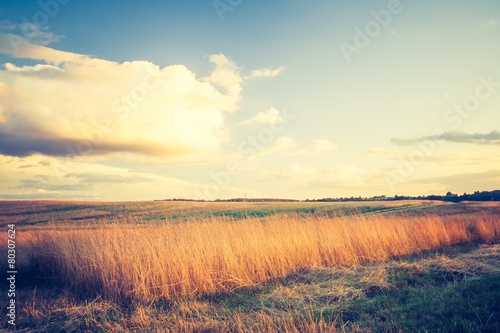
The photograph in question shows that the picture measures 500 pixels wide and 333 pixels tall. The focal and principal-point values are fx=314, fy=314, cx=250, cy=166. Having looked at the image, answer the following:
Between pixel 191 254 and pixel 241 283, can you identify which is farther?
pixel 191 254

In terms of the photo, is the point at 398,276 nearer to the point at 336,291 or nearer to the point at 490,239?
the point at 336,291

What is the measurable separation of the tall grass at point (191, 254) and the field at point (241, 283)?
0.10ft

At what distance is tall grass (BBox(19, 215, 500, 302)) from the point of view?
272 inches

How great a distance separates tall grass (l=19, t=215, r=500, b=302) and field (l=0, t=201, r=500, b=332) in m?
0.03

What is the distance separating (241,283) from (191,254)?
4.61 ft

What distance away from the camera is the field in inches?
187

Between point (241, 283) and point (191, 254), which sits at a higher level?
point (191, 254)

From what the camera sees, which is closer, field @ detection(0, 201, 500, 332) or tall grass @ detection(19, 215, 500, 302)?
field @ detection(0, 201, 500, 332)

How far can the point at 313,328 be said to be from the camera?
4.09m

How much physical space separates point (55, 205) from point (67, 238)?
39.1 m

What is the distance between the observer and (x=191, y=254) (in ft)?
25.1

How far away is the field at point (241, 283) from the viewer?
4.76 m

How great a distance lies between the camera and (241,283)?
7254 millimetres

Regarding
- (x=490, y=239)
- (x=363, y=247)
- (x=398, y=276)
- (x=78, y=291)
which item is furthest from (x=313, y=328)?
(x=490, y=239)
